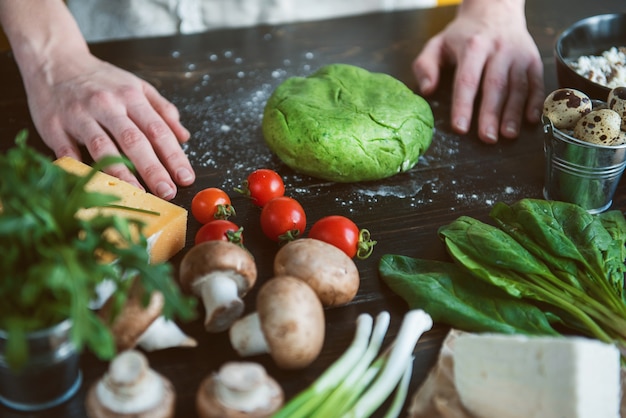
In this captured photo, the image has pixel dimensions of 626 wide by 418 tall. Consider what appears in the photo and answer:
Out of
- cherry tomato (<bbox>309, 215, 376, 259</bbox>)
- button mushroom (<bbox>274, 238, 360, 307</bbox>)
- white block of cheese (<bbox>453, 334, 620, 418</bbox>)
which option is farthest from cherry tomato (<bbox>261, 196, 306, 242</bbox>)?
white block of cheese (<bbox>453, 334, 620, 418</bbox>)

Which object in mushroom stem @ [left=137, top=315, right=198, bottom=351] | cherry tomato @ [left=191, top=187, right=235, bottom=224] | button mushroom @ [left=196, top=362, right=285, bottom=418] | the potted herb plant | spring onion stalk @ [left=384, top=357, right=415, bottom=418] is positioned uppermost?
the potted herb plant

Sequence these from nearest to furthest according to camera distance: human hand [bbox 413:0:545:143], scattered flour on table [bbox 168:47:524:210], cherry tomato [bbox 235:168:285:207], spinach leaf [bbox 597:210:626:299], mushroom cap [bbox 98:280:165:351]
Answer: mushroom cap [bbox 98:280:165:351] → spinach leaf [bbox 597:210:626:299] → cherry tomato [bbox 235:168:285:207] → scattered flour on table [bbox 168:47:524:210] → human hand [bbox 413:0:545:143]

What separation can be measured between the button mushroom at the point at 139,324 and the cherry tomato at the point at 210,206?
0.41 meters

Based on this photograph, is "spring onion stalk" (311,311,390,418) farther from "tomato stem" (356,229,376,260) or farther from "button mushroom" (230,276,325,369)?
"tomato stem" (356,229,376,260)

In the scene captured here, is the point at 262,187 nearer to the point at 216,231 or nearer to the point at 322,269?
the point at 216,231

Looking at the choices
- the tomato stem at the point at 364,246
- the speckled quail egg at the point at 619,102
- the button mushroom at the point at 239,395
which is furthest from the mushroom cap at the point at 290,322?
the speckled quail egg at the point at 619,102

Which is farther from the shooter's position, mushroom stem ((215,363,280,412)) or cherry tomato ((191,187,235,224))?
cherry tomato ((191,187,235,224))

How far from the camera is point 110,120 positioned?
1901mm

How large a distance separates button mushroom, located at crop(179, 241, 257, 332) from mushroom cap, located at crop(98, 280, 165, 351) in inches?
5.1

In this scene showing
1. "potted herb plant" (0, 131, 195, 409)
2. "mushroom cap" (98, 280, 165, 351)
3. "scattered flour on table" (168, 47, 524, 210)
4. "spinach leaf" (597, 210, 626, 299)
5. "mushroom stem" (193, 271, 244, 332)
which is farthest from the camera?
"scattered flour on table" (168, 47, 524, 210)

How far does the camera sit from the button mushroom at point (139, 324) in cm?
124

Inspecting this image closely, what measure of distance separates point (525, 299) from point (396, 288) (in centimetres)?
27

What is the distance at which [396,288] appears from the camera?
1527mm

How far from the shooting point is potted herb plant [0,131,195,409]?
3.32 feet
